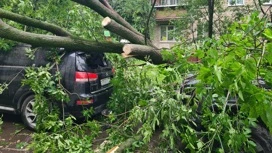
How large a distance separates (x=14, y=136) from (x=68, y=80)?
4.45 ft

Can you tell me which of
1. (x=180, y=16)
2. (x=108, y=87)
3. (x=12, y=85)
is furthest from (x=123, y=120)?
(x=180, y=16)

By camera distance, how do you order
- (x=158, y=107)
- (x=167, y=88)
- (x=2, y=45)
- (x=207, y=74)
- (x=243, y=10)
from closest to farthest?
(x=207, y=74), (x=158, y=107), (x=167, y=88), (x=2, y=45), (x=243, y=10)

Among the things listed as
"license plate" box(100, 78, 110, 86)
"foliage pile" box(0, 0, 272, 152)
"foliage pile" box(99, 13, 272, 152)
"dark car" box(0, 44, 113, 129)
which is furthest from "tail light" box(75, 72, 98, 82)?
"foliage pile" box(99, 13, 272, 152)

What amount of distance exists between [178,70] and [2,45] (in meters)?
3.91

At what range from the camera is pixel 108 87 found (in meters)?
5.65

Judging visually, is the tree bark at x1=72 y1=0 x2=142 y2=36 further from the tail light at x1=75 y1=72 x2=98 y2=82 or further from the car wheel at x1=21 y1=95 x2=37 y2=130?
the car wheel at x1=21 y1=95 x2=37 y2=130

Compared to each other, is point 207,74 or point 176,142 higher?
point 207,74

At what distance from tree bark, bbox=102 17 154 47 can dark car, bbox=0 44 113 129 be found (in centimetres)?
123

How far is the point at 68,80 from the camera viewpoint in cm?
510

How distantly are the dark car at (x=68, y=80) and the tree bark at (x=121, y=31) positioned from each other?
1233mm

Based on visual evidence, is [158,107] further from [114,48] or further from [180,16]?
[180,16]

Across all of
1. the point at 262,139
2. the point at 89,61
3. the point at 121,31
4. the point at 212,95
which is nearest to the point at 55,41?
the point at 121,31

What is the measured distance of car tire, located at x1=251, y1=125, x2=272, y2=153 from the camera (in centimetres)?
368

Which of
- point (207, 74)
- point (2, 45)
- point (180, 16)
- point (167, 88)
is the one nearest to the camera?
point (207, 74)
